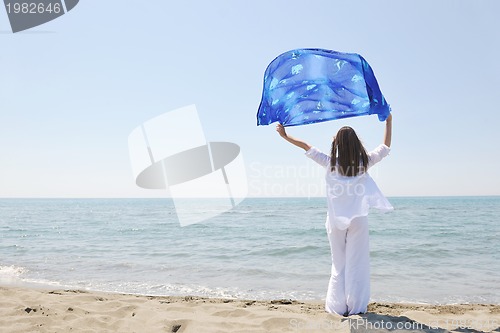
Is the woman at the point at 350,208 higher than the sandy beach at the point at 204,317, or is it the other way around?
the woman at the point at 350,208

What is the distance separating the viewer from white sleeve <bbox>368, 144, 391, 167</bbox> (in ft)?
11.9

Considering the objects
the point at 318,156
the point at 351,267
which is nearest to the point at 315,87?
the point at 318,156

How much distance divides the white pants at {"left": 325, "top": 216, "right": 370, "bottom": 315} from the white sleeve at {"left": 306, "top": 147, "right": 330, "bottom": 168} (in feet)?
2.03

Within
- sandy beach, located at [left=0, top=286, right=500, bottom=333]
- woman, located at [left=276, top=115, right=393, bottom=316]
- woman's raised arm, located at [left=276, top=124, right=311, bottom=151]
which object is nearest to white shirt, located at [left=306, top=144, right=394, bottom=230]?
woman, located at [left=276, top=115, right=393, bottom=316]

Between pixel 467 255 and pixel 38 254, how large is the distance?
12.2 m

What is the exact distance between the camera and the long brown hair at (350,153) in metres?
3.57

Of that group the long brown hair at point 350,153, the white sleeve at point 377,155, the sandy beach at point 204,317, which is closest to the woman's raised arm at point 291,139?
the long brown hair at point 350,153

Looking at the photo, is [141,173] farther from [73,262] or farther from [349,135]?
[349,135]

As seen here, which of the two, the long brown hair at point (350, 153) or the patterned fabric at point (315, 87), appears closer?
the long brown hair at point (350, 153)

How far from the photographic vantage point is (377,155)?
3623 millimetres

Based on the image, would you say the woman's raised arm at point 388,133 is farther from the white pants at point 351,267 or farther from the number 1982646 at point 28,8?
the number 1982646 at point 28,8

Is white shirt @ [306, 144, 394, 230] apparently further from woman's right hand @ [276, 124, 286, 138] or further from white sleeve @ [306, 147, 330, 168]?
woman's right hand @ [276, 124, 286, 138]

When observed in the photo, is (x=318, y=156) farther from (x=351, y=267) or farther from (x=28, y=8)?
(x=28, y=8)

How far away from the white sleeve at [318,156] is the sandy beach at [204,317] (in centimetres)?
148
